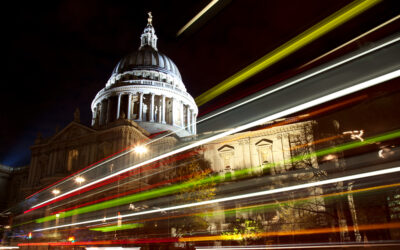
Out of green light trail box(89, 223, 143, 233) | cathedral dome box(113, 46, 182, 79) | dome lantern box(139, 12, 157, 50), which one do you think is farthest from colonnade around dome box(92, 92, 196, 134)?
green light trail box(89, 223, 143, 233)

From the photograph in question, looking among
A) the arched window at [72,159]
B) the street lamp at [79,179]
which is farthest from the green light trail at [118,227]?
the arched window at [72,159]

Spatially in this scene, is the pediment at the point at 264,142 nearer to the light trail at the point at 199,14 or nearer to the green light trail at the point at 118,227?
the green light trail at the point at 118,227

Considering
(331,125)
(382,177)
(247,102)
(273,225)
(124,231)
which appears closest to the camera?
(382,177)

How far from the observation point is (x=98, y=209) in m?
17.2

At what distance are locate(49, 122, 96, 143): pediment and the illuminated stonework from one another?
32.2 feet

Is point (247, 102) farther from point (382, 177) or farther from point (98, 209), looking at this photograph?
point (98, 209)

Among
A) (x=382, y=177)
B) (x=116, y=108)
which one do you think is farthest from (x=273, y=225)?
(x=116, y=108)

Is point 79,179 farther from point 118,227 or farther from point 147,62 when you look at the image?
point 147,62

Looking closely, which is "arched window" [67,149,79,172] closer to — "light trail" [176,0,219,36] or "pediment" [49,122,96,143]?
"pediment" [49,122,96,143]

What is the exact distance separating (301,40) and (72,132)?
122ft

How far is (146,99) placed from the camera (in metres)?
57.5

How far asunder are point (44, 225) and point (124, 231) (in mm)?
15990

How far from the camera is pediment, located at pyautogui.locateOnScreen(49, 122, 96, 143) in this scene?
40.1 metres

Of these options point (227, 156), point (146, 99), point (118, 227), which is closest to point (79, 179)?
point (118, 227)
